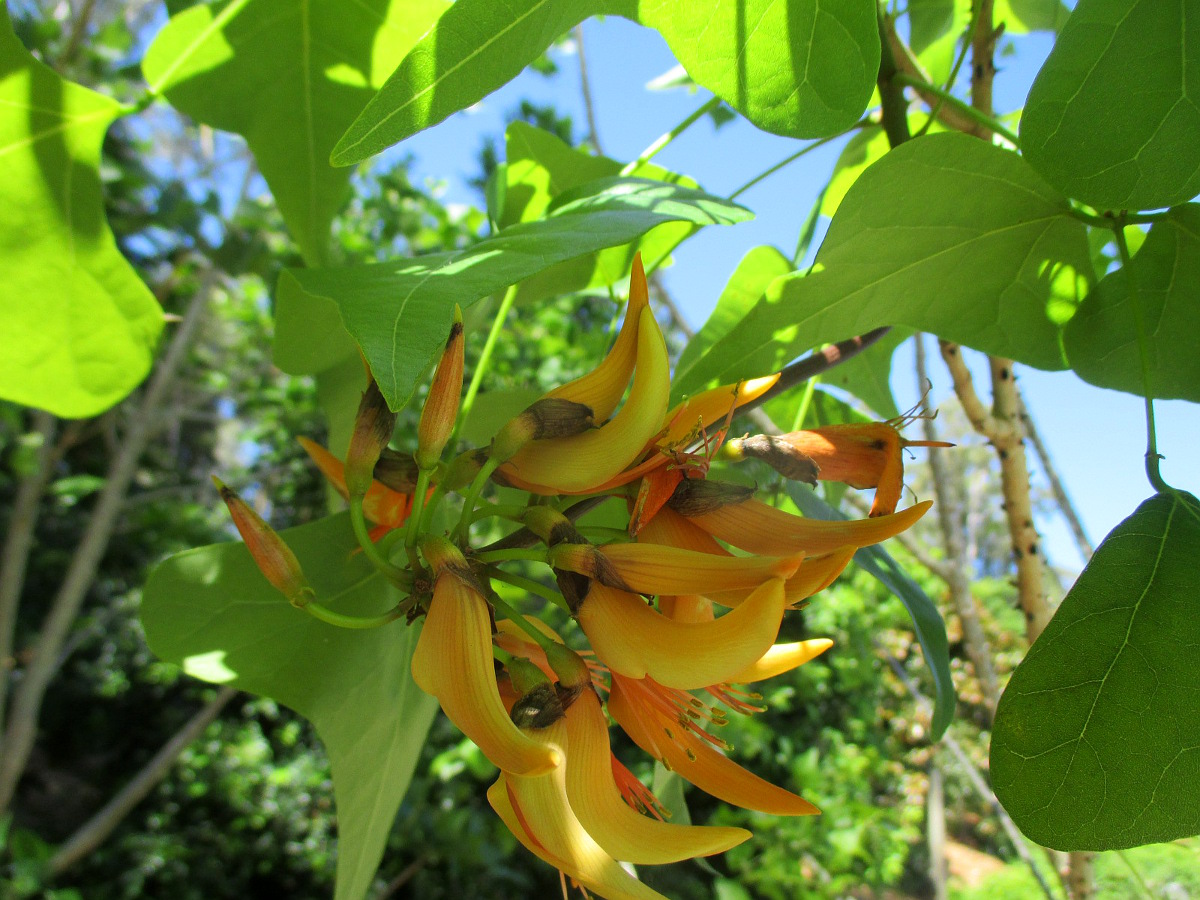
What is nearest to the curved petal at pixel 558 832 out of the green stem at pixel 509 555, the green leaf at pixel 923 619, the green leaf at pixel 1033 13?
the green stem at pixel 509 555

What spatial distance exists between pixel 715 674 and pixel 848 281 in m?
0.27

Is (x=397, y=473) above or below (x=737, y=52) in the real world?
below

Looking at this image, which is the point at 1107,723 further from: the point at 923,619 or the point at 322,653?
the point at 322,653

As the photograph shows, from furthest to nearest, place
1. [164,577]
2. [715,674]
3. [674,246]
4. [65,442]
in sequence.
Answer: [65,442] < [674,246] < [164,577] < [715,674]

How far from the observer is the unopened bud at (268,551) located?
422mm

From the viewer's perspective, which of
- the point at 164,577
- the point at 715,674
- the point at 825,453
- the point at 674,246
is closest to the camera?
the point at 715,674

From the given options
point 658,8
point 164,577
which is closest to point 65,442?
point 164,577

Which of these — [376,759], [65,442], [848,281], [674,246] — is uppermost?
[65,442]

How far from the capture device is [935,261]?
1.69 feet

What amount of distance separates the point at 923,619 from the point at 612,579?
25 centimetres

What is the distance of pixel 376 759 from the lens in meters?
0.58

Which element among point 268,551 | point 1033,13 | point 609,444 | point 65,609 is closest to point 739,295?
point 609,444

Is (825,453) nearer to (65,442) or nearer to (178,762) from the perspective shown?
(65,442)

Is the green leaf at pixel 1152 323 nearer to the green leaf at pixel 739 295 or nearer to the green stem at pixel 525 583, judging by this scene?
the green leaf at pixel 739 295
